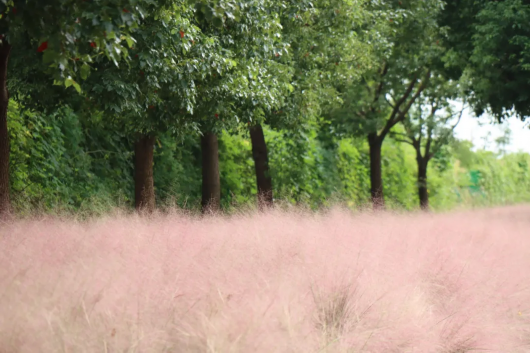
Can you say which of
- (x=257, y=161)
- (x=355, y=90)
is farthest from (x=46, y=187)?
(x=355, y=90)

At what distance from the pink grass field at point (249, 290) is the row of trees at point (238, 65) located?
67.8 inches

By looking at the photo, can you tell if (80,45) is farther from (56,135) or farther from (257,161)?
(257,161)

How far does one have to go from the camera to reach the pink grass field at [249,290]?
387 centimetres

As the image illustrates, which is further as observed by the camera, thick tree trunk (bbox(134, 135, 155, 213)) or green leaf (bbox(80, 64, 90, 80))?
thick tree trunk (bbox(134, 135, 155, 213))

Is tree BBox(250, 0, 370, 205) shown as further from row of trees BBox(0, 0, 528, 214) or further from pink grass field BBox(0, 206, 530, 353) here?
pink grass field BBox(0, 206, 530, 353)

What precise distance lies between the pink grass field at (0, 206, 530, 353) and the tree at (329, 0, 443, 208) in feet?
33.5

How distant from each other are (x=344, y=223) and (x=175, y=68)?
344cm

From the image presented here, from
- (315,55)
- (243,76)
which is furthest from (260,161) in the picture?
(243,76)

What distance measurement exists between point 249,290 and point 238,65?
624 cm

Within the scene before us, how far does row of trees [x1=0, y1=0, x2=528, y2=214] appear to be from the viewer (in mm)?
5582

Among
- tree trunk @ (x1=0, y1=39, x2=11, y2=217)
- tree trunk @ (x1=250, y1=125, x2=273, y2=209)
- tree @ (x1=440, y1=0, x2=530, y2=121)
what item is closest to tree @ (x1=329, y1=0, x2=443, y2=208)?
tree @ (x1=440, y1=0, x2=530, y2=121)

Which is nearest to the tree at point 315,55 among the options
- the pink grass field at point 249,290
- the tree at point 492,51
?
the tree at point 492,51

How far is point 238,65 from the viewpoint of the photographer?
10242mm

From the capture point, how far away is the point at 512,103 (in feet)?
50.5
